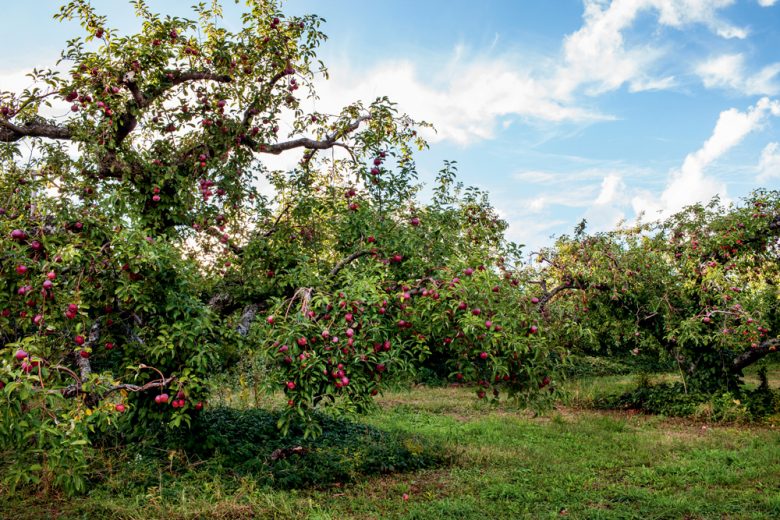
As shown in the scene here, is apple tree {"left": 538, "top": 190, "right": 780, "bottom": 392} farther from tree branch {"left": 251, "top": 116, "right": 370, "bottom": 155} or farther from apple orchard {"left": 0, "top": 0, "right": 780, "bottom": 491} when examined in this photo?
tree branch {"left": 251, "top": 116, "right": 370, "bottom": 155}

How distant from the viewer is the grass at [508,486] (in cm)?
653

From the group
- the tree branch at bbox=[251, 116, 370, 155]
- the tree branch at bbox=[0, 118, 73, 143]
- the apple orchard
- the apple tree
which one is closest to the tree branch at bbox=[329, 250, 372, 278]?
the apple orchard

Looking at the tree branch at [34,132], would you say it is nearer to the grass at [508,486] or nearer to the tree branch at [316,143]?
the tree branch at [316,143]

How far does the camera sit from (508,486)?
7.43 metres

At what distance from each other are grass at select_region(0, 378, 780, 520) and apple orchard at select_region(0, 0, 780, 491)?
0.78m

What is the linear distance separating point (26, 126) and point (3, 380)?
464 cm

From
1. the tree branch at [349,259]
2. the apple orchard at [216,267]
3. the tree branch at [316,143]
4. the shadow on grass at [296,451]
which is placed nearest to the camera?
the apple orchard at [216,267]

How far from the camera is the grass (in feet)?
21.4

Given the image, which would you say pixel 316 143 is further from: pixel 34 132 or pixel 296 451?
pixel 296 451

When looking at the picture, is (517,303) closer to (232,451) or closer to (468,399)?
(232,451)

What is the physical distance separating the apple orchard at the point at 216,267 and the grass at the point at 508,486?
30.6 inches

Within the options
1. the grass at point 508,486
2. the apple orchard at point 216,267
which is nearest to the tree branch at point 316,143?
the apple orchard at point 216,267

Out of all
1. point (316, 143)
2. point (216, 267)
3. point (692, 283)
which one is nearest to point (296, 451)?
point (216, 267)

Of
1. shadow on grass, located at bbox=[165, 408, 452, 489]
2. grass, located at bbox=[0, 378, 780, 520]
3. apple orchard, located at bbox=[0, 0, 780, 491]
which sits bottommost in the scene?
grass, located at bbox=[0, 378, 780, 520]
